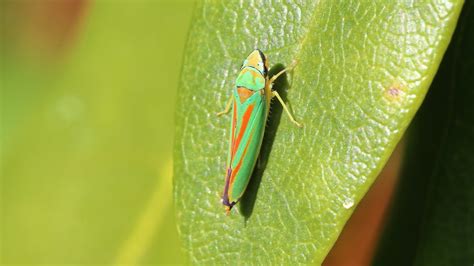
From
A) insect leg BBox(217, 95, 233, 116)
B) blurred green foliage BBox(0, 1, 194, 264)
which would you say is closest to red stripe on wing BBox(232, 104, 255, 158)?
insect leg BBox(217, 95, 233, 116)

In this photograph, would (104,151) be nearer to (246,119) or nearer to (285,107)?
(246,119)

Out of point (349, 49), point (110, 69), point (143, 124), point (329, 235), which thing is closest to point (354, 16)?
point (349, 49)

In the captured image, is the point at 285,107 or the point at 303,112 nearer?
the point at 303,112

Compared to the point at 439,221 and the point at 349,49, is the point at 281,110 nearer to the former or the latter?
the point at 349,49

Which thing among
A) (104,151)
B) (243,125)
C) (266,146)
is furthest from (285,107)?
(104,151)

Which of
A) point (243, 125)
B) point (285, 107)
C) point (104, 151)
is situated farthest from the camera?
point (104, 151)

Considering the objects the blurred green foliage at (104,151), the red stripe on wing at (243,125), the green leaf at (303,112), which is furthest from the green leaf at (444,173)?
the blurred green foliage at (104,151)
